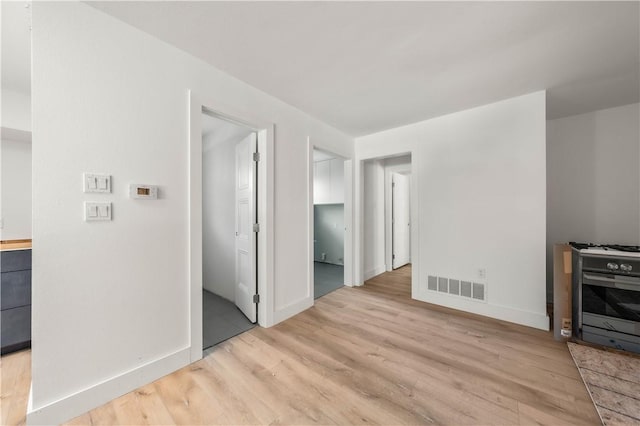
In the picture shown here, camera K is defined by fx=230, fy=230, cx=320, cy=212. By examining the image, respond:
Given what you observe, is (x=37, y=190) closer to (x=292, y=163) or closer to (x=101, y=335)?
(x=101, y=335)

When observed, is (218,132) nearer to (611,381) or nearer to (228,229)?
(228,229)

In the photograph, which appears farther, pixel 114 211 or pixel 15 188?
pixel 15 188

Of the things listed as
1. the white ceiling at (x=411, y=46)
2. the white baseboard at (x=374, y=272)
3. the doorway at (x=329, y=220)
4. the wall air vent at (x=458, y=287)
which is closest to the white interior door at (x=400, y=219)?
the white baseboard at (x=374, y=272)

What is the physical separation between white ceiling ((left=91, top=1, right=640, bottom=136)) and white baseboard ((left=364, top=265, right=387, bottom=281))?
2.77 metres

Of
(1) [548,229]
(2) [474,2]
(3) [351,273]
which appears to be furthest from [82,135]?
(1) [548,229]

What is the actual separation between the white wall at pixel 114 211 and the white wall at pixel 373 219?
9.41 feet

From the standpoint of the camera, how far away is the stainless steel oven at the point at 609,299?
1.95 metres

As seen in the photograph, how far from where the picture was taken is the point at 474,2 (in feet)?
4.54

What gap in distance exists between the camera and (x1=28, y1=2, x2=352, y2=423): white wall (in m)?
1.30

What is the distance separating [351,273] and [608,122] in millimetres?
3816

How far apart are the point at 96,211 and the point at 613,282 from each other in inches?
159

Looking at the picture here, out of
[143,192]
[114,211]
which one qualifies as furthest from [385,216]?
[114,211]

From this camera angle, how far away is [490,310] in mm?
2674

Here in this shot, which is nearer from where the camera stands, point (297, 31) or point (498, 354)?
point (297, 31)
